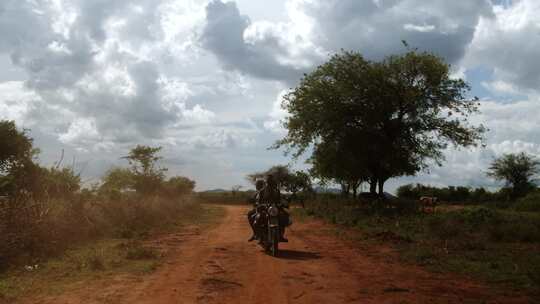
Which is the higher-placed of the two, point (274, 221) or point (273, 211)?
point (273, 211)

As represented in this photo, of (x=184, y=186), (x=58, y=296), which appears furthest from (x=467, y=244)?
(x=184, y=186)

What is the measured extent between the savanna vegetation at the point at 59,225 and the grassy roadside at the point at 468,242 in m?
7.30

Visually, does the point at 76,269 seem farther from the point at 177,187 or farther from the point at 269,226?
the point at 177,187

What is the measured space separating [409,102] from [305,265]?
2194 centimetres

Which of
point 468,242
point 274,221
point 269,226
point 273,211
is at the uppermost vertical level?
point 273,211

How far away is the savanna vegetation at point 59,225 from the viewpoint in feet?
Answer: 37.4

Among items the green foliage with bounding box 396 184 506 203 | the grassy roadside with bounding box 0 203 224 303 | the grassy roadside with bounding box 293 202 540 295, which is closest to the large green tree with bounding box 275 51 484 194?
the grassy roadside with bounding box 293 202 540 295

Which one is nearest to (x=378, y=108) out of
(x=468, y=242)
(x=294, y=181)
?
(x=468, y=242)

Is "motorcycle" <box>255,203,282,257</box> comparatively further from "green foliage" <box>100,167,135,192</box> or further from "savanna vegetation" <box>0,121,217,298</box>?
"green foliage" <box>100,167,135,192</box>

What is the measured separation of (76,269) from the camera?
1125cm

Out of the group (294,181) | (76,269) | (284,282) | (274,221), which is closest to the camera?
(284,282)

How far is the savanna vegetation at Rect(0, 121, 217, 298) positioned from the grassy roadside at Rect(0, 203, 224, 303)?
0.06 feet

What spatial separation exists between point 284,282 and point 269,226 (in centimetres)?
417

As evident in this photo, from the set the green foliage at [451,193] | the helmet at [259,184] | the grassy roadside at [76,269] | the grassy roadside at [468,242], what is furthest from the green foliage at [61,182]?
the green foliage at [451,193]
